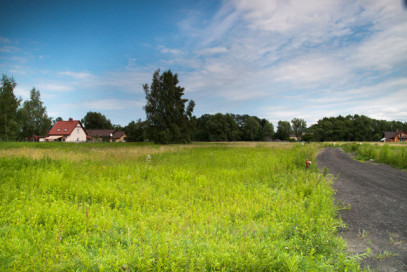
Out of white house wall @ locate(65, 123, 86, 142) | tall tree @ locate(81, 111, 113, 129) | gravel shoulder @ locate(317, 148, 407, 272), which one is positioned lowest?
gravel shoulder @ locate(317, 148, 407, 272)

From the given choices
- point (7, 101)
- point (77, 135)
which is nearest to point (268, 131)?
point (77, 135)

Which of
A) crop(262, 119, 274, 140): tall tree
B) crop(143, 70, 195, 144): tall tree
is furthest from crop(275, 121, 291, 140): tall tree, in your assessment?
crop(143, 70, 195, 144): tall tree

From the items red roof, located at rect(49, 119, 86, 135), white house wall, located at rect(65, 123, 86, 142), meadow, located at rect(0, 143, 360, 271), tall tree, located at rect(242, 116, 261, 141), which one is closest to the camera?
meadow, located at rect(0, 143, 360, 271)

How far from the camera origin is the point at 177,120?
40.5 meters

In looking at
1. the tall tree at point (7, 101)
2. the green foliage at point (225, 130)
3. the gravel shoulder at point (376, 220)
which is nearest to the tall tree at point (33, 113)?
the tall tree at point (7, 101)

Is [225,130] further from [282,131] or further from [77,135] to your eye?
[77,135]

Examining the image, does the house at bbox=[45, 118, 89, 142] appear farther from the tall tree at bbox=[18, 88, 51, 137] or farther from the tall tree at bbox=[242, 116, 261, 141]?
the tall tree at bbox=[242, 116, 261, 141]

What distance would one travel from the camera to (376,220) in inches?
188

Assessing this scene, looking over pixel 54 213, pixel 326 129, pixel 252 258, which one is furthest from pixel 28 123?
pixel 326 129

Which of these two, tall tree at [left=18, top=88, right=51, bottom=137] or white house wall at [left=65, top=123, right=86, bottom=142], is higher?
tall tree at [left=18, top=88, right=51, bottom=137]

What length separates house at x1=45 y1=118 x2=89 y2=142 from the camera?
60.4m

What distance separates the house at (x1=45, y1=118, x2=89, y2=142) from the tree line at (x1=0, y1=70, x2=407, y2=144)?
2588 millimetres

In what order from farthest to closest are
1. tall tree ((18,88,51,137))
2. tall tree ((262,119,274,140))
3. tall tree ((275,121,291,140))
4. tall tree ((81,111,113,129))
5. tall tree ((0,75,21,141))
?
tall tree ((275,121,291,140))
tall tree ((81,111,113,129))
tall tree ((262,119,274,140))
tall tree ((18,88,51,137))
tall tree ((0,75,21,141))

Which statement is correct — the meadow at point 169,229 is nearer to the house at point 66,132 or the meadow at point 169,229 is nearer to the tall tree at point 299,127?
the house at point 66,132
